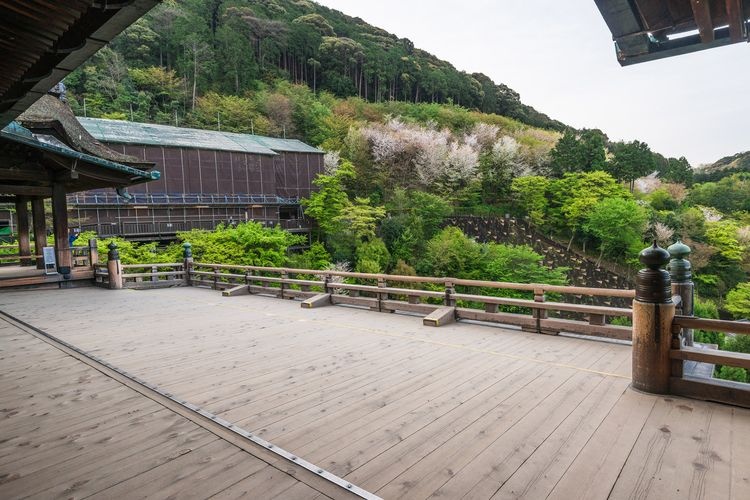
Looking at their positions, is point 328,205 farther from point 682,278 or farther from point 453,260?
point 682,278

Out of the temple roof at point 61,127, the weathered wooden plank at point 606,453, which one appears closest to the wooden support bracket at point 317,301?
the weathered wooden plank at point 606,453

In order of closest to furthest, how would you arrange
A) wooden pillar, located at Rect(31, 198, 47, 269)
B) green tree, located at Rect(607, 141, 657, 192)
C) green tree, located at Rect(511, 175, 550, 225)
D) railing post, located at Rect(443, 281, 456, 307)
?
railing post, located at Rect(443, 281, 456, 307)
wooden pillar, located at Rect(31, 198, 47, 269)
green tree, located at Rect(511, 175, 550, 225)
green tree, located at Rect(607, 141, 657, 192)

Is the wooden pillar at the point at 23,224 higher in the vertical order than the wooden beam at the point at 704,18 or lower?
lower

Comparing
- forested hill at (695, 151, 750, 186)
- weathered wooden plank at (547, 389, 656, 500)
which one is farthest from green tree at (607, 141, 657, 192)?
weathered wooden plank at (547, 389, 656, 500)

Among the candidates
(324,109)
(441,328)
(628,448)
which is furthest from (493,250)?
(324,109)

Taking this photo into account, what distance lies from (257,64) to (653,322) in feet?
181

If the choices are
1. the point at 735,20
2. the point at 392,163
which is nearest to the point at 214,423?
the point at 735,20

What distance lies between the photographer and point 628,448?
2445 mm

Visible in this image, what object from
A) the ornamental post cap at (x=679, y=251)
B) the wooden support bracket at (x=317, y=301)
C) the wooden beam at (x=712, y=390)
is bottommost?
the wooden support bracket at (x=317, y=301)

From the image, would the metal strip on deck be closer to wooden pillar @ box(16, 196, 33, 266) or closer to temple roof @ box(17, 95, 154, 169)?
temple roof @ box(17, 95, 154, 169)

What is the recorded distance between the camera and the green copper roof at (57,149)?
7998mm

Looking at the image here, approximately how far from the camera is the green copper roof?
8.00 meters

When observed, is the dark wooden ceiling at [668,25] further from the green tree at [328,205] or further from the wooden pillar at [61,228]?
the green tree at [328,205]

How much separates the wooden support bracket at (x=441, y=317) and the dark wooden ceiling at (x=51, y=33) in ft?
16.2
